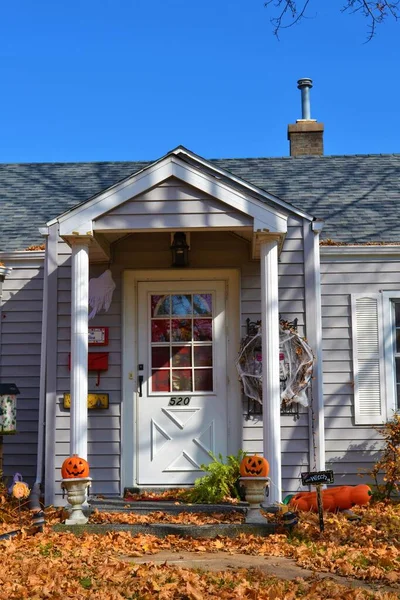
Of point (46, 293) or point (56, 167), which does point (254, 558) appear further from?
point (56, 167)

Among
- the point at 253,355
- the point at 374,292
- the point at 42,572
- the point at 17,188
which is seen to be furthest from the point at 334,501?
the point at 17,188

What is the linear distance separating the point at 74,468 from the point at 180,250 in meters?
2.79

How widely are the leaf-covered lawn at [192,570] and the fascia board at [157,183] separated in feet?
9.43

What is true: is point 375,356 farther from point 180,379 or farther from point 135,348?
point 135,348

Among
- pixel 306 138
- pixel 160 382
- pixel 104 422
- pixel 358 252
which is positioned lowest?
pixel 104 422

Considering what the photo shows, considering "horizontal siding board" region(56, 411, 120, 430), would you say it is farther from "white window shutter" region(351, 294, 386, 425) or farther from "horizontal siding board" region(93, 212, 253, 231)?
"white window shutter" region(351, 294, 386, 425)

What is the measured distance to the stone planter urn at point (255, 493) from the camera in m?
7.62

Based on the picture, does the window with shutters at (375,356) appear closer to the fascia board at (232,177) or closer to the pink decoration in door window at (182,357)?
the pink decoration in door window at (182,357)

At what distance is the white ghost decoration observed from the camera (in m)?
9.50

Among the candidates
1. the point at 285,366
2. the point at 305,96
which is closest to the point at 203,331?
the point at 285,366

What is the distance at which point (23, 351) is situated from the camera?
10172mm

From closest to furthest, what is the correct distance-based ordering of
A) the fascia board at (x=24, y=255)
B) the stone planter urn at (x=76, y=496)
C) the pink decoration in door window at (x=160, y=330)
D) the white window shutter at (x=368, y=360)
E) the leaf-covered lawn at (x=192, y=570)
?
1. the leaf-covered lawn at (x=192, y=570)
2. the stone planter urn at (x=76, y=496)
3. the pink decoration in door window at (x=160, y=330)
4. the white window shutter at (x=368, y=360)
5. the fascia board at (x=24, y=255)

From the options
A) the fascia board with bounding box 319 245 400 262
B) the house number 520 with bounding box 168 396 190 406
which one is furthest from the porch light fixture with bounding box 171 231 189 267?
the fascia board with bounding box 319 245 400 262

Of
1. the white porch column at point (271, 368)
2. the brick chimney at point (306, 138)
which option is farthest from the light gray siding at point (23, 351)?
the brick chimney at point (306, 138)
